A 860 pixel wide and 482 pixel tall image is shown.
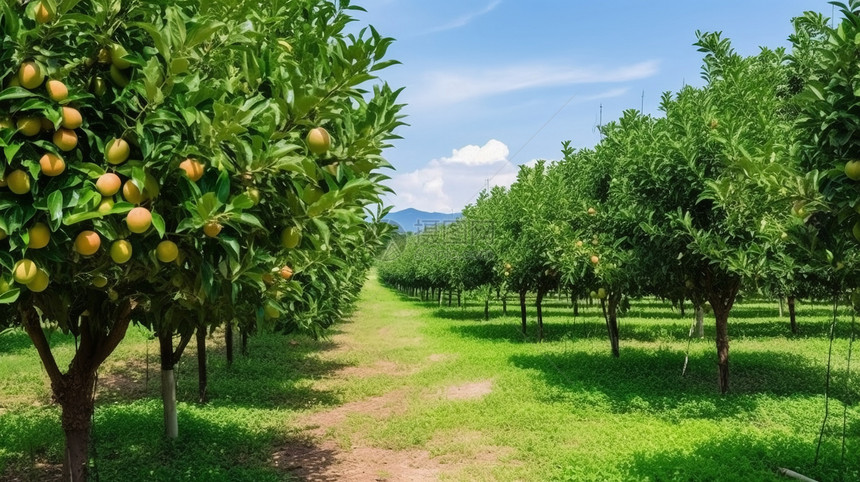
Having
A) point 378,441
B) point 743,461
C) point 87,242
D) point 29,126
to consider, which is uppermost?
point 29,126

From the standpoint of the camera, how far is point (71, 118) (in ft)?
11.1

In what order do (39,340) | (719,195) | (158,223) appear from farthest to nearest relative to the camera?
(719,195), (39,340), (158,223)

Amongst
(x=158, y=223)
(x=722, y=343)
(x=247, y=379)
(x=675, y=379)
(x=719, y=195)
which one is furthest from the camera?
(x=247, y=379)

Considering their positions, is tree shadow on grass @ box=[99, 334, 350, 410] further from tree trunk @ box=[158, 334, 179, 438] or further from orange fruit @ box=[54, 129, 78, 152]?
orange fruit @ box=[54, 129, 78, 152]

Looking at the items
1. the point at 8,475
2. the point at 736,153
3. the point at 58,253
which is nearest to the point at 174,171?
the point at 58,253

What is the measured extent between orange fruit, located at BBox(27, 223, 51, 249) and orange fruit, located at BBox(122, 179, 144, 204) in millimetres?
446

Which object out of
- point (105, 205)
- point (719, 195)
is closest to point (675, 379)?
point (719, 195)

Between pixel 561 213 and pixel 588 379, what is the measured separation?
5.56 metres

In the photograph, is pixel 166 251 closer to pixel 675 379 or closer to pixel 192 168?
pixel 192 168

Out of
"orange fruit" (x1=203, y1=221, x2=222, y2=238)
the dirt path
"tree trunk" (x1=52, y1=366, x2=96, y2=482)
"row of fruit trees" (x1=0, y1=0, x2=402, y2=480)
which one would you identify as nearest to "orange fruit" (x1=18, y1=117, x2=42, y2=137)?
"row of fruit trees" (x1=0, y1=0, x2=402, y2=480)

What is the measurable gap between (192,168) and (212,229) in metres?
0.36

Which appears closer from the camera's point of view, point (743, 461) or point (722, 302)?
point (743, 461)

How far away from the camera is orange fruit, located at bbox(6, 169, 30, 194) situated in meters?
3.22

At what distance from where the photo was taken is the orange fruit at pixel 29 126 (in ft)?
10.7
